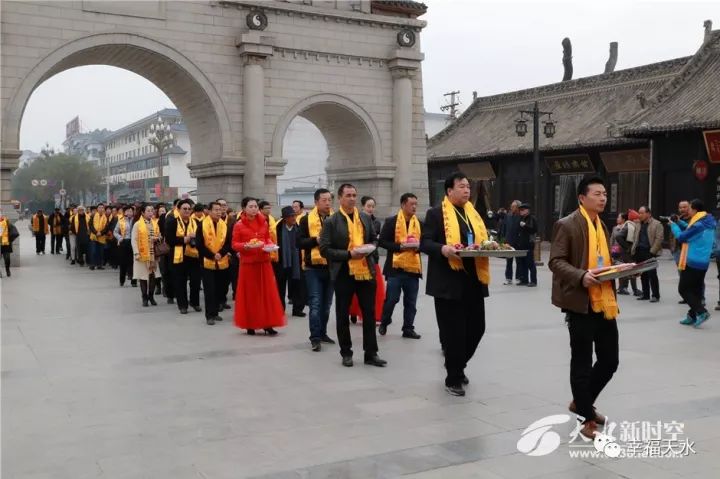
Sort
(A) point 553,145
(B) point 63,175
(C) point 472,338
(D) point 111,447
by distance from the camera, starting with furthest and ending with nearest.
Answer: (B) point 63,175, (A) point 553,145, (C) point 472,338, (D) point 111,447

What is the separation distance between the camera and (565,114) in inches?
1024

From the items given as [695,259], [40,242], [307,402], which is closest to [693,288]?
[695,259]

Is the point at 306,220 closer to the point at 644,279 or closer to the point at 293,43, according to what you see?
the point at 644,279

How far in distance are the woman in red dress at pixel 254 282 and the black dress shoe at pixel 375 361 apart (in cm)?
192

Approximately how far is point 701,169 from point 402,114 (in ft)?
26.3

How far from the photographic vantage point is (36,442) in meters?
4.57

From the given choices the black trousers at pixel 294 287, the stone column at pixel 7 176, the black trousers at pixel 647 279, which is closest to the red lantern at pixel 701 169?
the black trousers at pixel 647 279

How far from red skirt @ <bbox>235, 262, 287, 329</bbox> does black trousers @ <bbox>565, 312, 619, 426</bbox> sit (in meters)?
4.42

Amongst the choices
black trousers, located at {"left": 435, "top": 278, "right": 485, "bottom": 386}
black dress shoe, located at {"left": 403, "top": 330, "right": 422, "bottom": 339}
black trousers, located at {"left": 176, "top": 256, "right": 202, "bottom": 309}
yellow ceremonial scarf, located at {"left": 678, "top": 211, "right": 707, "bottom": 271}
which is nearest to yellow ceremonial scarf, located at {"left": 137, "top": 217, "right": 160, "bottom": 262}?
black trousers, located at {"left": 176, "top": 256, "right": 202, "bottom": 309}

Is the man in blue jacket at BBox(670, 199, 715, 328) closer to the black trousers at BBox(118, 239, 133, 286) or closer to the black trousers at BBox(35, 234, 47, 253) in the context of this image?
the black trousers at BBox(118, 239, 133, 286)

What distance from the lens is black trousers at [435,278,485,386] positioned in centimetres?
568

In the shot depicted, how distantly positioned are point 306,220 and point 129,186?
71053 mm

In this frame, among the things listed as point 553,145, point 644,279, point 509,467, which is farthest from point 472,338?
point 553,145

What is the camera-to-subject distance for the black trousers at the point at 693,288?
8.91 m
